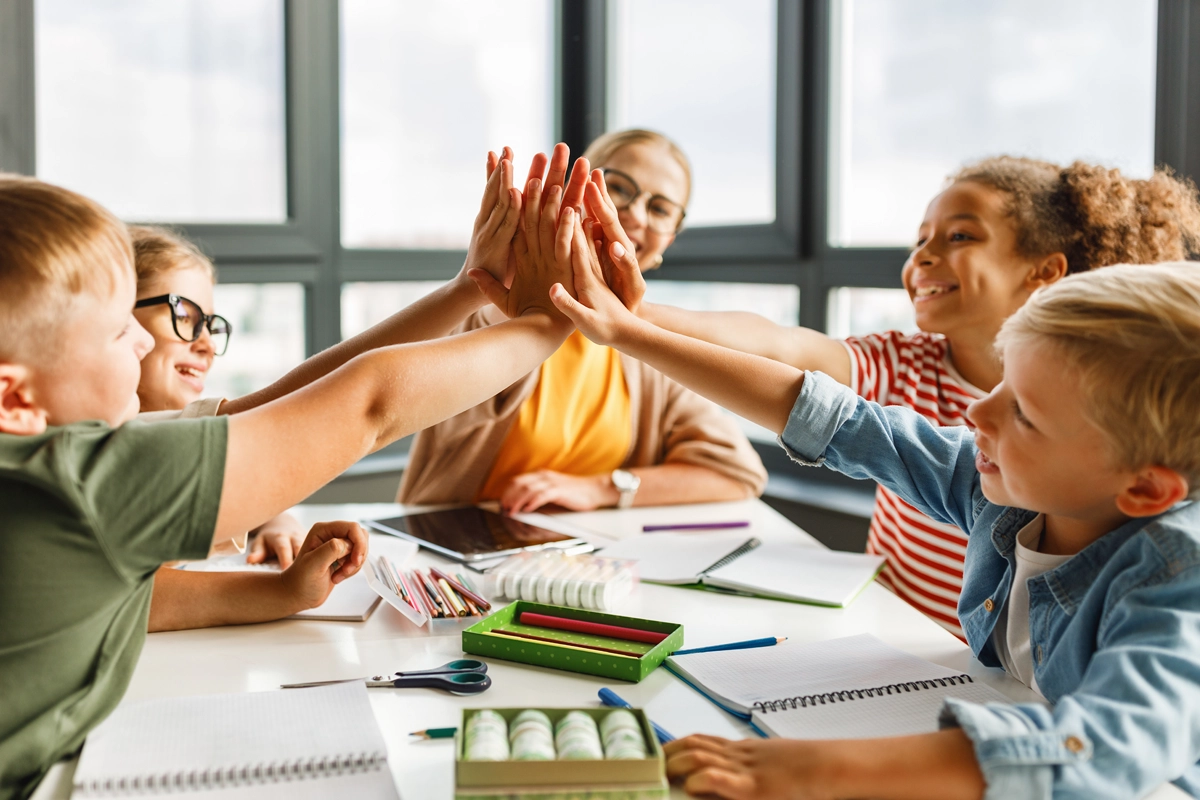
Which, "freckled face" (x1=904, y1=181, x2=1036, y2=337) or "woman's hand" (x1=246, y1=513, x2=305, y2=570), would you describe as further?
"freckled face" (x1=904, y1=181, x2=1036, y2=337)

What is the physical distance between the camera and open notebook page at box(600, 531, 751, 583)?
1405 mm

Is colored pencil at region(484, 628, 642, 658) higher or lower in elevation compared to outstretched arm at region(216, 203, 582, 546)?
lower

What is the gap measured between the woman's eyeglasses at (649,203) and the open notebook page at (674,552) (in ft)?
2.77

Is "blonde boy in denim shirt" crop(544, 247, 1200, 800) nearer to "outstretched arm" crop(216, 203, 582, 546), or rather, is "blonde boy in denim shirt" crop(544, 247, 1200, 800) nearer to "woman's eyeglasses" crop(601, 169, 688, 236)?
"outstretched arm" crop(216, 203, 582, 546)

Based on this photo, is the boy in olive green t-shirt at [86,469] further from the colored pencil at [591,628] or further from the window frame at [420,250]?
A: the window frame at [420,250]

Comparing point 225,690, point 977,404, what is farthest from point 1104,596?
point 225,690

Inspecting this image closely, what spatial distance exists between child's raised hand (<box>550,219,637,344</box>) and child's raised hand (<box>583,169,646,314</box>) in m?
0.03

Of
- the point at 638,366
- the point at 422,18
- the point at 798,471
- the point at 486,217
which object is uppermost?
the point at 422,18

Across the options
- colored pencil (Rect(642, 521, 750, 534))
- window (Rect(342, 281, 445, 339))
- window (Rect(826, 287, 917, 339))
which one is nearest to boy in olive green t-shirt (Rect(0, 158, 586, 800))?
colored pencil (Rect(642, 521, 750, 534))

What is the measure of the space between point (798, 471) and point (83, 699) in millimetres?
2444

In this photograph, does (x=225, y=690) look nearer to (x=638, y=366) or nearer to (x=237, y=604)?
(x=237, y=604)

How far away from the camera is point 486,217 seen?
4.92ft

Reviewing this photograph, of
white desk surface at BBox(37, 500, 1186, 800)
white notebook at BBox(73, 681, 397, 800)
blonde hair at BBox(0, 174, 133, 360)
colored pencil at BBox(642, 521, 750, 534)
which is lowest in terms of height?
white desk surface at BBox(37, 500, 1186, 800)

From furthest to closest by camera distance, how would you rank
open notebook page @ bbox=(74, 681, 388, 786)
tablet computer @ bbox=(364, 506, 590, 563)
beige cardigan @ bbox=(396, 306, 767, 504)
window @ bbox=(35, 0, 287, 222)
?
window @ bbox=(35, 0, 287, 222) → beige cardigan @ bbox=(396, 306, 767, 504) → tablet computer @ bbox=(364, 506, 590, 563) → open notebook page @ bbox=(74, 681, 388, 786)
